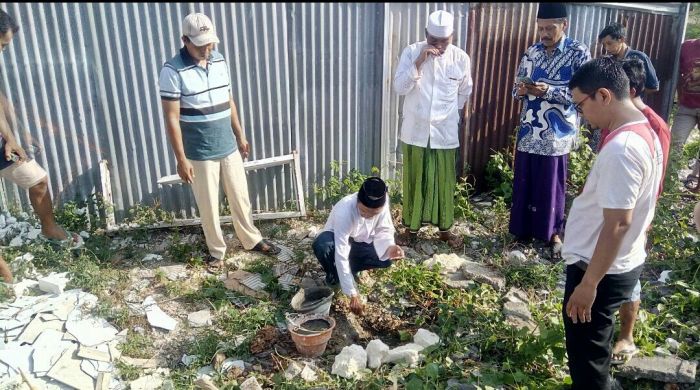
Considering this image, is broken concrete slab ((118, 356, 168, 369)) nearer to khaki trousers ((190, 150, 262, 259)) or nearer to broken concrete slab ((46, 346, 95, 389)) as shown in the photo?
broken concrete slab ((46, 346, 95, 389))

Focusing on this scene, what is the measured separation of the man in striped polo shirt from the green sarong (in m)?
1.36

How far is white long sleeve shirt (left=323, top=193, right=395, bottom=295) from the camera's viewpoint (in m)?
4.16

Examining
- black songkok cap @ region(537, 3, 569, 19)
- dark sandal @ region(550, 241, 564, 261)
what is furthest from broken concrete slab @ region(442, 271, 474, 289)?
black songkok cap @ region(537, 3, 569, 19)

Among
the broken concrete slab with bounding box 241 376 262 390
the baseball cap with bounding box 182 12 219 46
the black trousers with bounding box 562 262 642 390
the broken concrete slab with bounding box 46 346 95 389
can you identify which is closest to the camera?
the black trousers with bounding box 562 262 642 390

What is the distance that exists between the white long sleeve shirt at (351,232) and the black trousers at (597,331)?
4.92 ft

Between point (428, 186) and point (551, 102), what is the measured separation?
4.19ft

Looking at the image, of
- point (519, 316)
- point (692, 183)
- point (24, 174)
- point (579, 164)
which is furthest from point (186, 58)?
point (692, 183)

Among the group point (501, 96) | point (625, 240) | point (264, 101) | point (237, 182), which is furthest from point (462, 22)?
point (625, 240)

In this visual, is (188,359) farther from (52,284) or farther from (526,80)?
(526,80)

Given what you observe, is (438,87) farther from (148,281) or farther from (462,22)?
(148,281)

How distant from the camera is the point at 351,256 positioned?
4531mm

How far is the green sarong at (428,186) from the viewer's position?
5.30 m

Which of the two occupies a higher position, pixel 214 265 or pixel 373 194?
pixel 373 194

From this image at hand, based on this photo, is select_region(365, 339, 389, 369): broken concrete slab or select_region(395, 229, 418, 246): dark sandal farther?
select_region(395, 229, 418, 246): dark sandal
